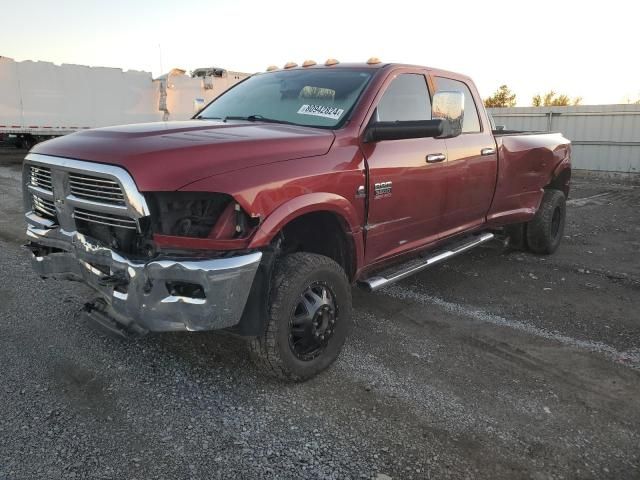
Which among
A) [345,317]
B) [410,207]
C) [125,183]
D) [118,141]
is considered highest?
[118,141]

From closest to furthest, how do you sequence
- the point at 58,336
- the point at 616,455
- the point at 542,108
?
the point at 616,455 < the point at 58,336 < the point at 542,108

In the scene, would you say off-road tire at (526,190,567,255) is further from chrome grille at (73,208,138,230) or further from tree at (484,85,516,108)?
tree at (484,85,516,108)

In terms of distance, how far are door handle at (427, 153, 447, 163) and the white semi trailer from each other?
16.8 m

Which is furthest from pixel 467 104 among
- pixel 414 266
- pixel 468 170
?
pixel 414 266

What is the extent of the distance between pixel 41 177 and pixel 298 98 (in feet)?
5.95

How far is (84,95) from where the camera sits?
1878cm

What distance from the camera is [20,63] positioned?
17.1 meters

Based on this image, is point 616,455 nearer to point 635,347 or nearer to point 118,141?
point 635,347

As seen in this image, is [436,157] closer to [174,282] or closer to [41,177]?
[174,282]

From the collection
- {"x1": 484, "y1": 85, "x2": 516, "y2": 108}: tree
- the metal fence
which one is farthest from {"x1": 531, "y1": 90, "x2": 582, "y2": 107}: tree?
the metal fence

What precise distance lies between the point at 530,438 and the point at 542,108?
16.3 metres

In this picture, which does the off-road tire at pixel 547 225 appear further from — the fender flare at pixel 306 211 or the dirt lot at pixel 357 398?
the fender flare at pixel 306 211

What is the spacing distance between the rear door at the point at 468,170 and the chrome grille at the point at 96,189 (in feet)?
8.57

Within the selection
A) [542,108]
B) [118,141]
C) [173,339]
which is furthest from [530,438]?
[542,108]
